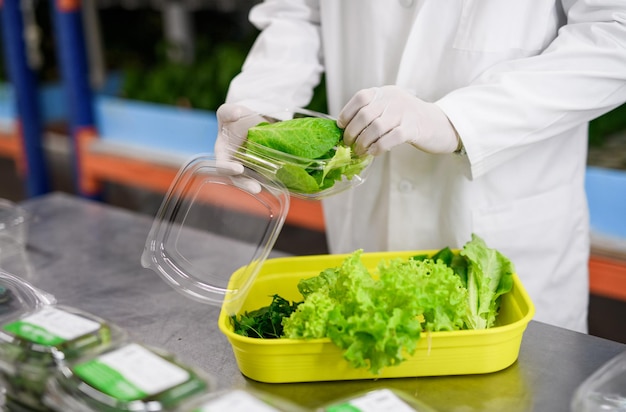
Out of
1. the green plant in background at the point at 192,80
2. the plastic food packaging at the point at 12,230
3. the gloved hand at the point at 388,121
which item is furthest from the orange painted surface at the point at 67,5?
the gloved hand at the point at 388,121

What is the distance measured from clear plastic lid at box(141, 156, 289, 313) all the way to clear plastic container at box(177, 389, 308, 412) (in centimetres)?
32

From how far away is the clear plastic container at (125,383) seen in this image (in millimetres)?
833

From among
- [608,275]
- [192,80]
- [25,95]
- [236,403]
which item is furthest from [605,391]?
[25,95]

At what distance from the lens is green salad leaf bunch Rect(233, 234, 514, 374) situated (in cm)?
102

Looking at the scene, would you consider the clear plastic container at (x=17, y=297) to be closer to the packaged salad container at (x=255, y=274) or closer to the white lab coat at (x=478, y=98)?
the packaged salad container at (x=255, y=274)

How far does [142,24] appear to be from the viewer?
4277 millimetres

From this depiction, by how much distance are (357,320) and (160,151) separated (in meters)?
2.40

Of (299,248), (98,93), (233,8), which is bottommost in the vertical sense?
(299,248)

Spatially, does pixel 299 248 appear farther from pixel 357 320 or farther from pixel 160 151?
pixel 357 320

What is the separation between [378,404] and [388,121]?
52 centimetres

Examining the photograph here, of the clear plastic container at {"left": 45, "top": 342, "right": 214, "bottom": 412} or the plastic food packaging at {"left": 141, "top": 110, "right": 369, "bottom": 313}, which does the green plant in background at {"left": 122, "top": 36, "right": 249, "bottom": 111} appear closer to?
the plastic food packaging at {"left": 141, "top": 110, "right": 369, "bottom": 313}

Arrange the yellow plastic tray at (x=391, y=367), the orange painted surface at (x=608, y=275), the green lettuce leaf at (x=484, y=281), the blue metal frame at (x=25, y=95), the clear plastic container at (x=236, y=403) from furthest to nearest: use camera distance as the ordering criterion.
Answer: the blue metal frame at (x=25, y=95)
the orange painted surface at (x=608, y=275)
the green lettuce leaf at (x=484, y=281)
the yellow plastic tray at (x=391, y=367)
the clear plastic container at (x=236, y=403)

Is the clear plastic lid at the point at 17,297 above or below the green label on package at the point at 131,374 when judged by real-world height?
below

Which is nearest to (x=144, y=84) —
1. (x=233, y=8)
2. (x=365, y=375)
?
(x=233, y=8)
